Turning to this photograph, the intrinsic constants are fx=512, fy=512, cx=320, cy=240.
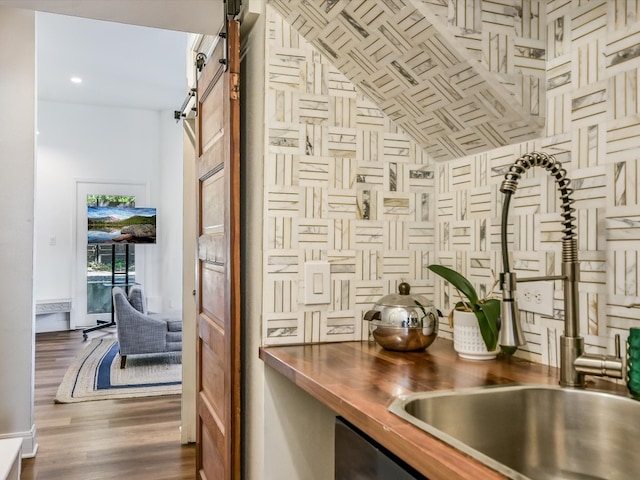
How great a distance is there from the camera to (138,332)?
4.95 meters

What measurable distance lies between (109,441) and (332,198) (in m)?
2.46

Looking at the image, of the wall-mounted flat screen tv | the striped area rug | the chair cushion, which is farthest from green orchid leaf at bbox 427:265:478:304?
the wall-mounted flat screen tv

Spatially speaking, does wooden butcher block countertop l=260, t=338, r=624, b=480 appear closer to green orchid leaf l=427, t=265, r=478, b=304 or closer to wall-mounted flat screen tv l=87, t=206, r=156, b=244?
green orchid leaf l=427, t=265, r=478, b=304

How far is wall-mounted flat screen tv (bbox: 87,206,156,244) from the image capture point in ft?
24.0

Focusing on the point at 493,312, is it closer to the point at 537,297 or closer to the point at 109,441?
the point at 537,297

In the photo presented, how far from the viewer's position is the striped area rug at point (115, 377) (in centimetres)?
416

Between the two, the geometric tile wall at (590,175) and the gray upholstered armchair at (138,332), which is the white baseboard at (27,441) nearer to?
the gray upholstered armchair at (138,332)

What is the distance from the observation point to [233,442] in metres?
1.67

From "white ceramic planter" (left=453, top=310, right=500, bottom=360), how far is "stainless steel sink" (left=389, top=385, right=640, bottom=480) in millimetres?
275

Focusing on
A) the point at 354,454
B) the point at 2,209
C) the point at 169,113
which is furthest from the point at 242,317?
the point at 169,113

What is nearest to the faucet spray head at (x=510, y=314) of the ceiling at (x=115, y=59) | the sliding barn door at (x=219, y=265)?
the sliding barn door at (x=219, y=265)

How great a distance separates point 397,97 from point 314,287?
0.66 m

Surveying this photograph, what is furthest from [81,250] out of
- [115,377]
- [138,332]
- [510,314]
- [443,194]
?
[510,314]

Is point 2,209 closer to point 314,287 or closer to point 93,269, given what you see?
point 314,287
